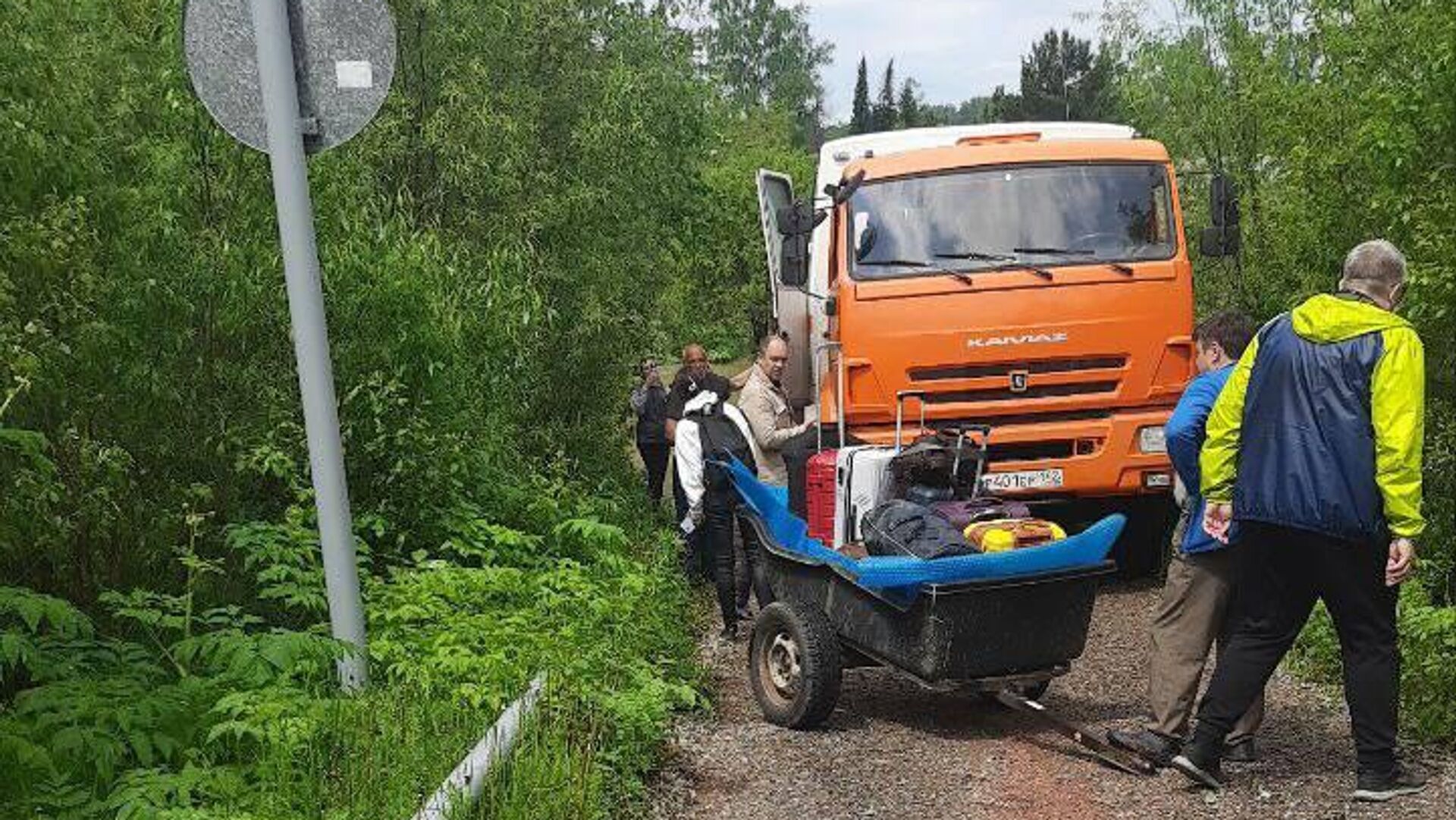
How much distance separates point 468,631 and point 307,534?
3.02 feet

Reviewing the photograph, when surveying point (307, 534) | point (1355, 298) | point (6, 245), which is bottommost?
point (307, 534)

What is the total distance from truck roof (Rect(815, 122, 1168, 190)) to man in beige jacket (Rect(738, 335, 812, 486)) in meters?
1.61

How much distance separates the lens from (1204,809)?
19.8 feet

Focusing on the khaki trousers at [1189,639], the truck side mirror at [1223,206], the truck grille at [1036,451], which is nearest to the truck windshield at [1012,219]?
the truck side mirror at [1223,206]

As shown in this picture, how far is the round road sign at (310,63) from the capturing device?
5.34 metres

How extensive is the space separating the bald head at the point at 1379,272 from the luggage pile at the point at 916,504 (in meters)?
2.08

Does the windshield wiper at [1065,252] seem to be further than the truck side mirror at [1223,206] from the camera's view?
No

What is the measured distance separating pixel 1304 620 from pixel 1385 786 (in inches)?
25.7

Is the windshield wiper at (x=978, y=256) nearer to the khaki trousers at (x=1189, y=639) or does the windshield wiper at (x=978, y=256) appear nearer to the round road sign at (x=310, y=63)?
the khaki trousers at (x=1189, y=639)

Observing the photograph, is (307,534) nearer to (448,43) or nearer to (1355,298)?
(1355,298)

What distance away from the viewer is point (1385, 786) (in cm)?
584

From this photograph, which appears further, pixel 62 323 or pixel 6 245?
pixel 62 323

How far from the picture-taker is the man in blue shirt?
661cm

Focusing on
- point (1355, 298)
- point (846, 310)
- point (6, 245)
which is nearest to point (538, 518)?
point (846, 310)
